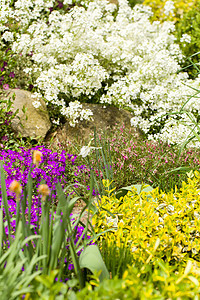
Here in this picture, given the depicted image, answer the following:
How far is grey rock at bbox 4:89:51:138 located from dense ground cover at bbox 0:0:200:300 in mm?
163

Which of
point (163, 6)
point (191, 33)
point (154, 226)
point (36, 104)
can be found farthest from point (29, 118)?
point (163, 6)

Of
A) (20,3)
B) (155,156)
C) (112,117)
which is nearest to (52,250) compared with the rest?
(155,156)

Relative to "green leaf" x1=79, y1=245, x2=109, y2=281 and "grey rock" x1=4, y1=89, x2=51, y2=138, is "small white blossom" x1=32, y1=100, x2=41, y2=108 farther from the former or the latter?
"green leaf" x1=79, y1=245, x2=109, y2=281

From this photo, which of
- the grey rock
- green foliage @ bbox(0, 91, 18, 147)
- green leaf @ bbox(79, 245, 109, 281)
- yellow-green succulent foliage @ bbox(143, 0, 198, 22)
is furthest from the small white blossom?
yellow-green succulent foliage @ bbox(143, 0, 198, 22)

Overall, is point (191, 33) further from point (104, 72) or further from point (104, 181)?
point (104, 181)

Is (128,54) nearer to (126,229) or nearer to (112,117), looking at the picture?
A: (112,117)

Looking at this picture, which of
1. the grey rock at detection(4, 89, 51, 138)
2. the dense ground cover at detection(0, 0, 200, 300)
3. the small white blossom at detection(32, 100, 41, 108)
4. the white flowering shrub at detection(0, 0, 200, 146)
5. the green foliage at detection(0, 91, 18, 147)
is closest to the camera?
the dense ground cover at detection(0, 0, 200, 300)

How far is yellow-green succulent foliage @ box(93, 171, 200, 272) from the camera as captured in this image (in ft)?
6.07

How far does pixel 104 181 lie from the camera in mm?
2324

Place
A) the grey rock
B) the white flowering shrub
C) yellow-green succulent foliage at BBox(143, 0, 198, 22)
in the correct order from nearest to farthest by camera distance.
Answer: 1. the grey rock
2. the white flowering shrub
3. yellow-green succulent foliage at BBox(143, 0, 198, 22)

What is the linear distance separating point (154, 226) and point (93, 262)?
0.55 m

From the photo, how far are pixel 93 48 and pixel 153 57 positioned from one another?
3.30 feet

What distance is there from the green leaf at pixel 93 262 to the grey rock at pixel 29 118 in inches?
115

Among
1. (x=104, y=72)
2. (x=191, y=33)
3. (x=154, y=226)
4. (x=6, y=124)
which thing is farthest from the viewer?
(x=191, y=33)
